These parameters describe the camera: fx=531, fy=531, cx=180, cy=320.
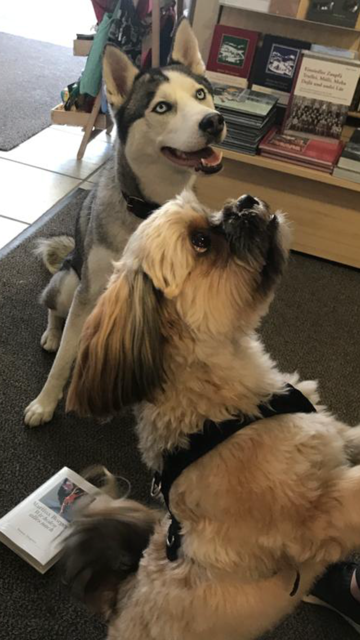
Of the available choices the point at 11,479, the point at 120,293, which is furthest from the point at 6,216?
the point at 120,293

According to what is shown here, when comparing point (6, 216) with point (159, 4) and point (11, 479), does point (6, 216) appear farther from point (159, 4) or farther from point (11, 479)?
point (11, 479)

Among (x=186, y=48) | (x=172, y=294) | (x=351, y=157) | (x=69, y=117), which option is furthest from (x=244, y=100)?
(x=172, y=294)

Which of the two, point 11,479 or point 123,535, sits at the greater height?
point 123,535

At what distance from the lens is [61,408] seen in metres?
2.12

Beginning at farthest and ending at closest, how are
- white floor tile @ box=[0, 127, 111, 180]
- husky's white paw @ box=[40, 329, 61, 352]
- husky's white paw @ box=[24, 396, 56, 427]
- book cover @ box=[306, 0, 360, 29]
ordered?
white floor tile @ box=[0, 127, 111, 180]
book cover @ box=[306, 0, 360, 29]
husky's white paw @ box=[40, 329, 61, 352]
husky's white paw @ box=[24, 396, 56, 427]

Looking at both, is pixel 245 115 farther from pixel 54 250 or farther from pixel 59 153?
pixel 59 153

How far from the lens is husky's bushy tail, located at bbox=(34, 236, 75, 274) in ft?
8.48

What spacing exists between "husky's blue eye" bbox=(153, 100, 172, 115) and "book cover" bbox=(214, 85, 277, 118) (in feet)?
3.37

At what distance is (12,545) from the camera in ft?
5.51

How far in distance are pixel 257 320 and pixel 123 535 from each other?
0.56 m

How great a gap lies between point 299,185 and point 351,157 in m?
0.31

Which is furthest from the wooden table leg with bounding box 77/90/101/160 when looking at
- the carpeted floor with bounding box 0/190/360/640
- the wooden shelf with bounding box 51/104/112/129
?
the carpeted floor with bounding box 0/190/360/640

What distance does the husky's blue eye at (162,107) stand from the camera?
1.80 metres

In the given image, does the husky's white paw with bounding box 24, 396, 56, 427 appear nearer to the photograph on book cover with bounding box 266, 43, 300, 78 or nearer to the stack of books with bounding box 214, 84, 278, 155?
the stack of books with bounding box 214, 84, 278, 155
